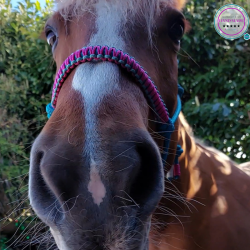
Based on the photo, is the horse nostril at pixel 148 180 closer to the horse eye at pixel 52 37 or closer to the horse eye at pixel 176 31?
the horse eye at pixel 176 31

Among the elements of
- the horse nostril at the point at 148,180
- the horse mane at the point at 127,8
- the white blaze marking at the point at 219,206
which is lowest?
the white blaze marking at the point at 219,206

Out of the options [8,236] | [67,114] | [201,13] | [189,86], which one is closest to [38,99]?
[8,236]

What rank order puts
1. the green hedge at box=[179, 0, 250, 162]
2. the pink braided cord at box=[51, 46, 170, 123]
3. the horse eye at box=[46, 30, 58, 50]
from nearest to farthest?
the pink braided cord at box=[51, 46, 170, 123] → the horse eye at box=[46, 30, 58, 50] → the green hedge at box=[179, 0, 250, 162]

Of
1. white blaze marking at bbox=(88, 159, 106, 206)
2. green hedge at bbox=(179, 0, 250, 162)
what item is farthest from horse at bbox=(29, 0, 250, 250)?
green hedge at bbox=(179, 0, 250, 162)

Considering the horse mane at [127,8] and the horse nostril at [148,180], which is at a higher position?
the horse mane at [127,8]

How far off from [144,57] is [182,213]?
2.68ft

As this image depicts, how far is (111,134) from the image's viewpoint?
775 mm

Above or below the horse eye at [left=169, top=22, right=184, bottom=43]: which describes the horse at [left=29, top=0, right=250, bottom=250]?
below

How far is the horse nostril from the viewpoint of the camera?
0.81 m

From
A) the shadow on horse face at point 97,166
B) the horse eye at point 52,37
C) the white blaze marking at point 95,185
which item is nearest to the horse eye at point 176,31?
the shadow on horse face at point 97,166

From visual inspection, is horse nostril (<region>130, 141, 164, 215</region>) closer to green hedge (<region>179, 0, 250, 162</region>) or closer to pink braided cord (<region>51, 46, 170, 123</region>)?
pink braided cord (<region>51, 46, 170, 123</region>)

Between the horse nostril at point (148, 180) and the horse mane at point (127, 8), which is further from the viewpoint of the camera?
the horse mane at point (127, 8)

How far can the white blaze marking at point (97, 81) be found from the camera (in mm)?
743

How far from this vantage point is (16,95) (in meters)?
2.94
